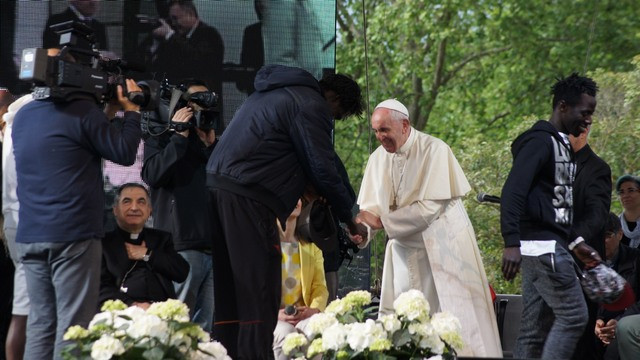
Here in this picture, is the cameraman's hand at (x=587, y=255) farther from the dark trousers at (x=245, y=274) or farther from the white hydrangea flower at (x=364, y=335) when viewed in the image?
the white hydrangea flower at (x=364, y=335)

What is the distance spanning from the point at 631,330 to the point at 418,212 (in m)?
1.52

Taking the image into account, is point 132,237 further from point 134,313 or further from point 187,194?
point 134,313

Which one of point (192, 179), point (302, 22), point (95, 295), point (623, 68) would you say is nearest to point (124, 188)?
point (192, 179)

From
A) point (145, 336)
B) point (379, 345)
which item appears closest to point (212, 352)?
point (145, 336)

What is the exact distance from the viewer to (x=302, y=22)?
8.17 meters

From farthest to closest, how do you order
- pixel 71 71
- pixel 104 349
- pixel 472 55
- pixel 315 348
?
pixel 472 55, pixel 71 71, pixel 315 348, pixel 104 349

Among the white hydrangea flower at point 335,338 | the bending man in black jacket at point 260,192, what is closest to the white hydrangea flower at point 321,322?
the white hydrangea flower at point 335,338

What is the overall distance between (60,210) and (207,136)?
5.74 feet

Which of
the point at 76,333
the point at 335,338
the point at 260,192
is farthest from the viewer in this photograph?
the point at 260,192

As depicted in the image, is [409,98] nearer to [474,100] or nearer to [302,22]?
[474,100]

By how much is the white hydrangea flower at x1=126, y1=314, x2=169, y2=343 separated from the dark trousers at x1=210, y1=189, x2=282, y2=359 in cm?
96

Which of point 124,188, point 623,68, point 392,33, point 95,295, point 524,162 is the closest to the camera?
point 95,295

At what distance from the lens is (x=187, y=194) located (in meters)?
7.18

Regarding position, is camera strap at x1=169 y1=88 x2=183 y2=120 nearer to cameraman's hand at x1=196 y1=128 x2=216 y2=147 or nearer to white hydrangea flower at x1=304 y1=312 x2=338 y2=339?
cameraman's hand at x1=196 y1=128 x2=216 y2=147
